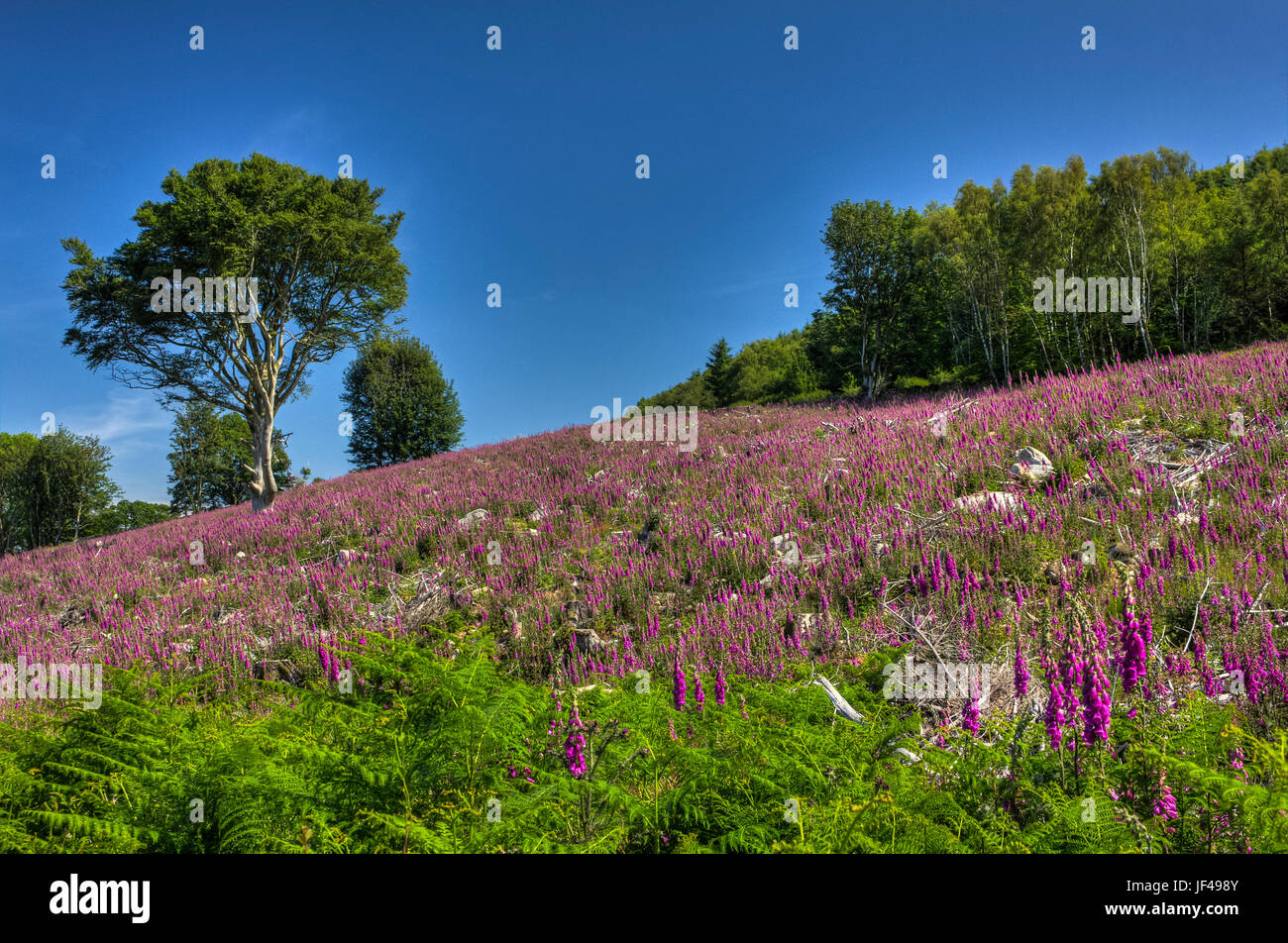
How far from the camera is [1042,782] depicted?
6.81ft

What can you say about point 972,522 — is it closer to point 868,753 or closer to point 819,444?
point 868,753

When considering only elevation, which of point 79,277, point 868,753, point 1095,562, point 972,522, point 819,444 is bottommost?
point 868,753

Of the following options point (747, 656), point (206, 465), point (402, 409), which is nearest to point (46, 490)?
point (206, 465)

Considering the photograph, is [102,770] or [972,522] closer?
[102,770]

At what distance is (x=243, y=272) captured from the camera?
58.2 feet

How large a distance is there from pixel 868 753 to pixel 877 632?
206 cm

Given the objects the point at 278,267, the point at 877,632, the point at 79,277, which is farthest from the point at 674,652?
the point at 79,277

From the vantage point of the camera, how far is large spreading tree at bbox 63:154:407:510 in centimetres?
1745
